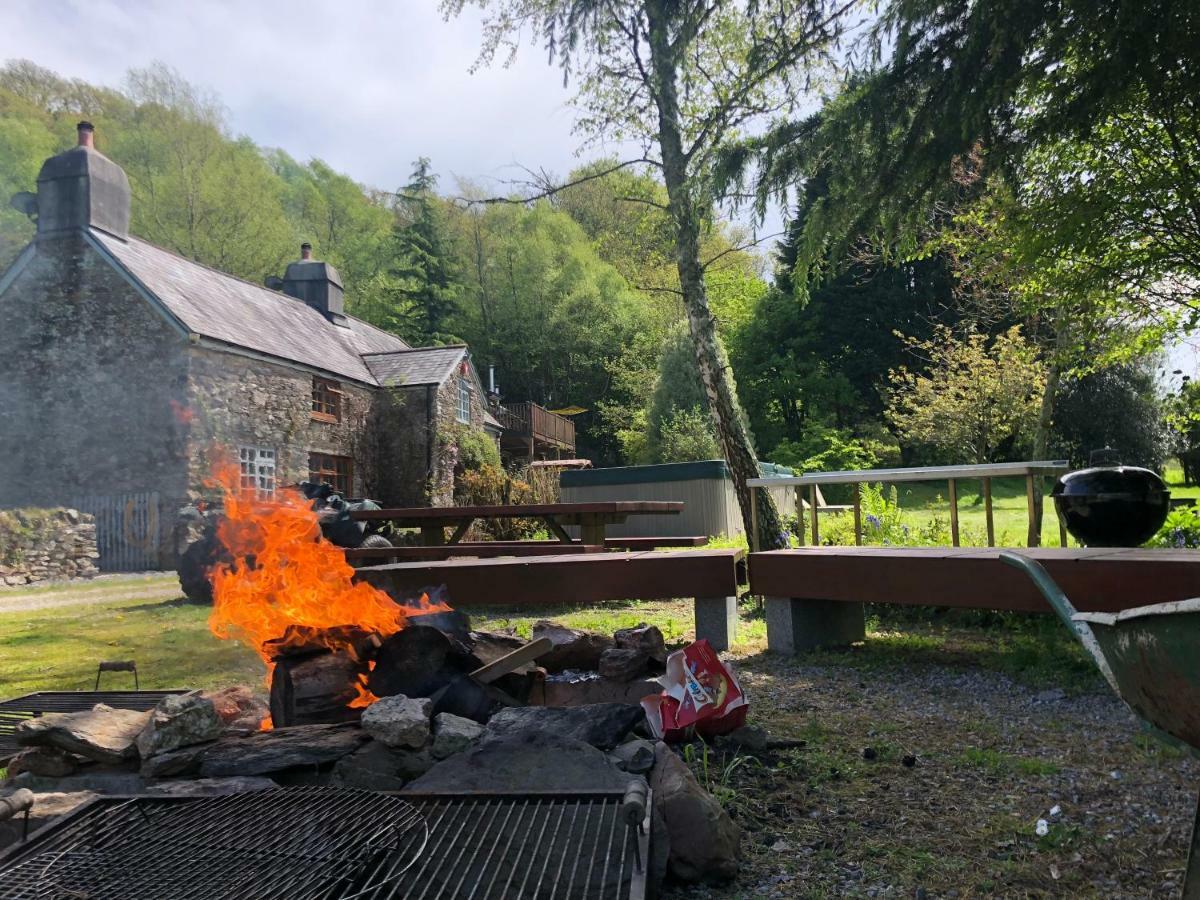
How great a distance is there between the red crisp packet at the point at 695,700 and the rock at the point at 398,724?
3.00ft

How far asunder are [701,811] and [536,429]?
24.2m

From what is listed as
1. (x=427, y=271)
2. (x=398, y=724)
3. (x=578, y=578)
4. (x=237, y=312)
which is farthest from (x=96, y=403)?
(x=427, y=271)

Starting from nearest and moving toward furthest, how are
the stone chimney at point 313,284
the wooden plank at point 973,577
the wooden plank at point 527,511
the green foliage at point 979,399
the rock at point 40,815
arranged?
1. the rock at point 40,815
2. the wooden plank at point 973,577
3. the wooden plank at point 527,511
4. the green foliage at point 979,399
5. the stone chimney at point 313,284

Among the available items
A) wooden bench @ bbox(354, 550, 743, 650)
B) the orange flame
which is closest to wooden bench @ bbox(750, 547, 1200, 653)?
wooden bench @ bbox(354, 550, 743, 650)

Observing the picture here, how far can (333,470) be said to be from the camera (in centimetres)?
1822

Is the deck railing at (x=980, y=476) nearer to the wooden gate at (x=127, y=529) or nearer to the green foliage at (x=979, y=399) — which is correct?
the green foliage at (x=979, y=399)

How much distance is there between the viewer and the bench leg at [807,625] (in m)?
5.32

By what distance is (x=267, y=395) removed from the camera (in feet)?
51.3

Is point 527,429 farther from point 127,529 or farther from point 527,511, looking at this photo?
point 527,511

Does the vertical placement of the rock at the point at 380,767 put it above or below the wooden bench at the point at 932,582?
below

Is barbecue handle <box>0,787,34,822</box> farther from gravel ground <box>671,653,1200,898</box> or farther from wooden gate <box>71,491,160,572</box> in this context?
wooden gate <box>71,491,160,572</box>

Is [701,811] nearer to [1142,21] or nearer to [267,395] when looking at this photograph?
[1142,21]

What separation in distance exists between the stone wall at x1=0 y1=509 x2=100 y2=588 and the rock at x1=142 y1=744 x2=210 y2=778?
11538mm

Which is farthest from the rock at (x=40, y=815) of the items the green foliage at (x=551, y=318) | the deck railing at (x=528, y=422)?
the green foliage at (x=551, y=318)
